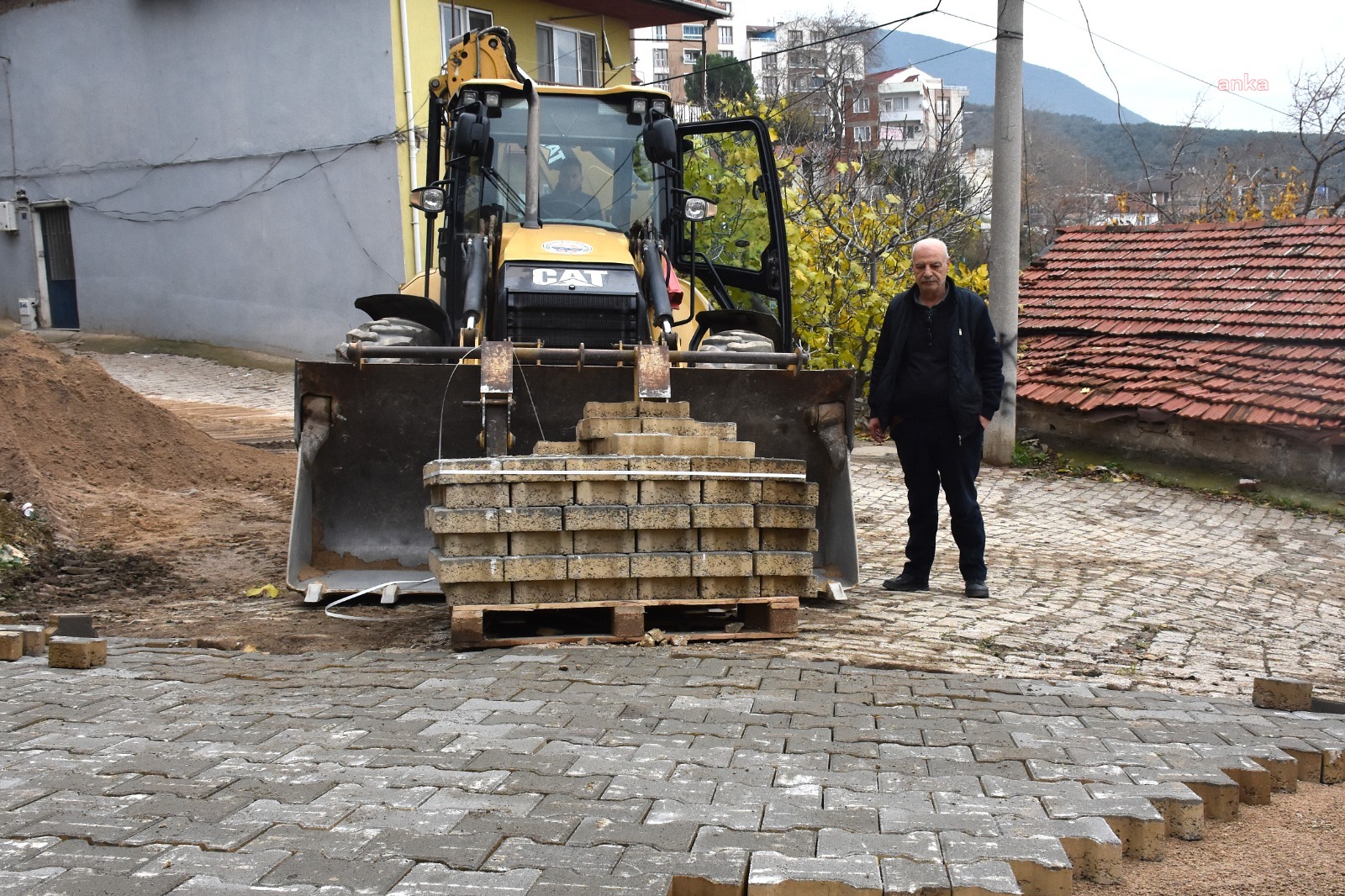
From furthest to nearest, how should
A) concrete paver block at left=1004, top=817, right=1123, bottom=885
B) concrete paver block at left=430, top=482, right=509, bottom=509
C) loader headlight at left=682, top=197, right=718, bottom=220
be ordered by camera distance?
1. loader headlight at left=682, top=197, right=718, bottom=220
2. concrete paver block at left=430, top=482, right=509, bottom=509
3. concrete paver block at left=1004, top=817, right=1123, bottom=885

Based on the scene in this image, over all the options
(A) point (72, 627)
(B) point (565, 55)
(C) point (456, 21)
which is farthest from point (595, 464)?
(B) point (565, 55)

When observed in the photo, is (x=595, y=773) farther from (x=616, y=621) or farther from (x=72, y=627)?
(x=72, y=627)

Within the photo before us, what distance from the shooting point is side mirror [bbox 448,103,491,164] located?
789 centimetres

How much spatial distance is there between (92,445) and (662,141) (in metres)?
5.80

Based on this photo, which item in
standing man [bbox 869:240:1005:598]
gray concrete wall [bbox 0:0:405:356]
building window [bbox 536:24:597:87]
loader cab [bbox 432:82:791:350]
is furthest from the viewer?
building window [bbox 536:24:597:87]

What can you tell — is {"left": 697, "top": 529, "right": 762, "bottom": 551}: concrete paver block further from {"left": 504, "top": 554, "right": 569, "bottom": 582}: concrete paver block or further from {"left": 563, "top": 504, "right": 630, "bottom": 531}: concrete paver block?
{"left": 504, "top": 554, "right": 569, "bottom": 582}: concrete paver block

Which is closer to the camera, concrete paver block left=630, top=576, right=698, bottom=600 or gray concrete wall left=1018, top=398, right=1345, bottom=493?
concrete paver block left=630, top=576, right=698, bottom=600

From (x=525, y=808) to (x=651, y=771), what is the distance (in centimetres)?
49

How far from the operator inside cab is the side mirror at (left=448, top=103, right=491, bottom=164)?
49 centimetres

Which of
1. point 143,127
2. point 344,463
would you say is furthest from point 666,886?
point 143,127

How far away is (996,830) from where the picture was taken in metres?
3.52

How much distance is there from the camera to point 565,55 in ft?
77.5

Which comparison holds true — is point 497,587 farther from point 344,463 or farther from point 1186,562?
point 1186,562

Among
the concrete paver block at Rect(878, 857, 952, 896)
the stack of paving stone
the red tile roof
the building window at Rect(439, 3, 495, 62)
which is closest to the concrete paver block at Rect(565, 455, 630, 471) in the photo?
the stack of paving stone
